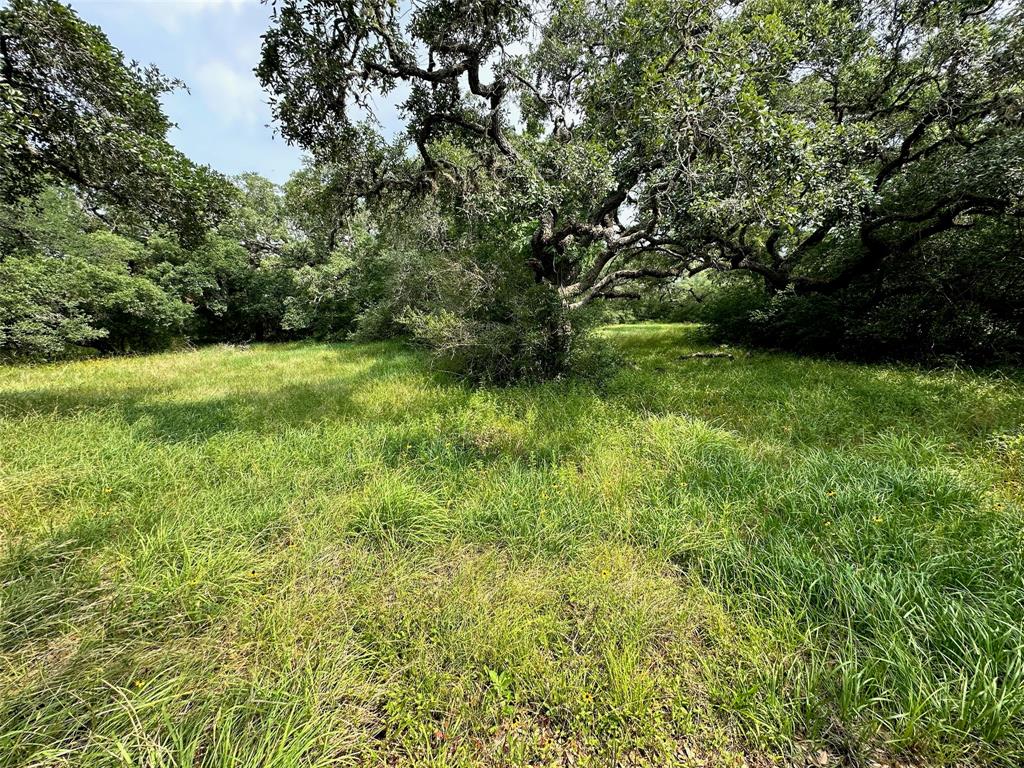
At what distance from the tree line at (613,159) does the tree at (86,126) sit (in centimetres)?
2

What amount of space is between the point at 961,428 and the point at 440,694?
582cm

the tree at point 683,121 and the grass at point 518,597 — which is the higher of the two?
A: the tree at point 683,121

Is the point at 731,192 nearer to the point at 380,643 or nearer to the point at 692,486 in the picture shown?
the point at 692,486

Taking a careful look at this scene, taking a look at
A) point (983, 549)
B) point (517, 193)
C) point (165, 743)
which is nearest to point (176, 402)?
point (165, 743)

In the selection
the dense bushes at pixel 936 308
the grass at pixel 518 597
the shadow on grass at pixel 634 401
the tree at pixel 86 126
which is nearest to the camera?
the grass at pixel 518 597

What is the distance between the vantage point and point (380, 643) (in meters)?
1.71

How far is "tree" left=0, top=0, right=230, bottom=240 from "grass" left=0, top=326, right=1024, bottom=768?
331cm

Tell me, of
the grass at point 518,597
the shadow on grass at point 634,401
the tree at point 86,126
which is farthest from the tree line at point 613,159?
the grass at point 518,597

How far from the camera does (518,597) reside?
193cm

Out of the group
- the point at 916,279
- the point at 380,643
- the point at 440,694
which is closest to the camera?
the point at 440,694

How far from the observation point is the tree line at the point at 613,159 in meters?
3.80

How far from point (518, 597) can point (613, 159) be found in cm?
617

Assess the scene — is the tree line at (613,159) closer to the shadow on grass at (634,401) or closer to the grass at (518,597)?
the shadow on grass at (634,401)

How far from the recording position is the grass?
1346mm
